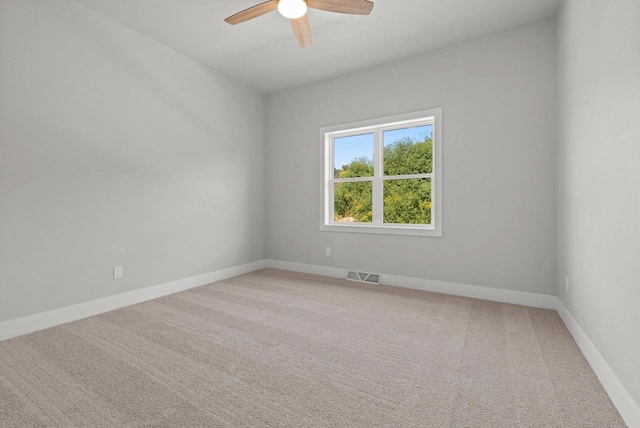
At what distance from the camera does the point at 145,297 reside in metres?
3.16

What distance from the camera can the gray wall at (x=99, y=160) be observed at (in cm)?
231

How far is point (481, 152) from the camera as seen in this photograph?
318 centimetres

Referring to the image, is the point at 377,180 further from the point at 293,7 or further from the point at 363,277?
the point at 293,7

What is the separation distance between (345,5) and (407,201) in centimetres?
228

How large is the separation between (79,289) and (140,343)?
1.05 meters

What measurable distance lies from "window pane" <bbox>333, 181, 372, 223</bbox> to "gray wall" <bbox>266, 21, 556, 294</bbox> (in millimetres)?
292

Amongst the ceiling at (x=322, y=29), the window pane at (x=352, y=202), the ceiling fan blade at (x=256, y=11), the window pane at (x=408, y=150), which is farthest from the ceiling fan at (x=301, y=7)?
the window pane at (x=352, y=202)

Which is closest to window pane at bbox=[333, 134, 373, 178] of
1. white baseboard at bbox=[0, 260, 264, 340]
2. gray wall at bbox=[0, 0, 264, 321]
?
gray wall at bbox=[0, 0, 264, 321]

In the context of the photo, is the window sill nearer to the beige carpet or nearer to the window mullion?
the window mullion

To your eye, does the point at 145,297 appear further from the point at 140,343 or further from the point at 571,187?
the point at 571,187

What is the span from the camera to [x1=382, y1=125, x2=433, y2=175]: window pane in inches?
142

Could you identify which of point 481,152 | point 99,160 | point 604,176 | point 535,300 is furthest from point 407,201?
point 99,160

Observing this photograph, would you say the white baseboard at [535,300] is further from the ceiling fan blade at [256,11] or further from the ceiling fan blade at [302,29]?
the ceiling fan blade at [256,11]

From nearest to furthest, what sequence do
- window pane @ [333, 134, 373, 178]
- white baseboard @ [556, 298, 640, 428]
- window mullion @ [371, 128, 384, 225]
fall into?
white baseboard @ [556, 298, 640, 428] → window mullion @ [371, 128, 384, 225] → window pane @ [333, 134, 373, 178]
